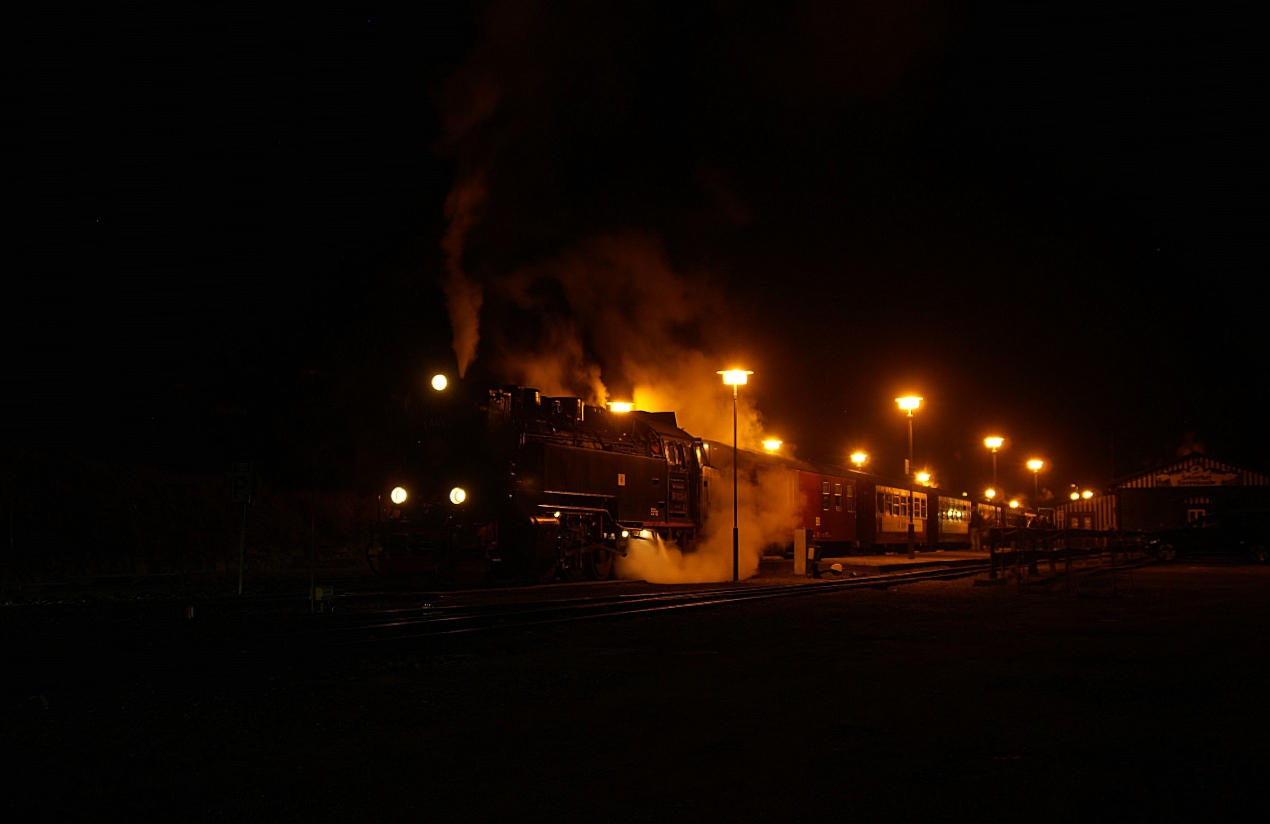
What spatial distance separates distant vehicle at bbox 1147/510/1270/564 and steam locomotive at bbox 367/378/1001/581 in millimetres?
18975

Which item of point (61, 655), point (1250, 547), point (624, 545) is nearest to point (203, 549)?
point (624, 545)

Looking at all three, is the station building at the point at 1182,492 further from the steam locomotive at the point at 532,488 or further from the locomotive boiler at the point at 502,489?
the locomotive boiler at the point at 502,489

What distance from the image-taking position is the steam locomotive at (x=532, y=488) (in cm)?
1955

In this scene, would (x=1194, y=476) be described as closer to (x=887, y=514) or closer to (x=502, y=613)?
(x=887, y=514)

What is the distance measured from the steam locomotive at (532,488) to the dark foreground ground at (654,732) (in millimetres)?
7540

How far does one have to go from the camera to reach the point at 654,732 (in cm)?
713

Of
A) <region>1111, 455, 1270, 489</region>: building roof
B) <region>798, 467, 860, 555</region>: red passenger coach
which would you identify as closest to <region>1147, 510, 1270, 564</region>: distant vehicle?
<region>798, 467, 860, 555</region>: red passenger coach

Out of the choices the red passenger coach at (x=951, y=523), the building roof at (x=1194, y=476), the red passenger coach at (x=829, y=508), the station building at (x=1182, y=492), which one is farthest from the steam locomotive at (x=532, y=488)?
the building roof at (x=1194, y=476)

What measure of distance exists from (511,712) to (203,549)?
25.6 meters

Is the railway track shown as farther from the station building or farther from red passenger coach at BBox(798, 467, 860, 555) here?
the station building

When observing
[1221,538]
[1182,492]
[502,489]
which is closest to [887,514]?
[1221,538]

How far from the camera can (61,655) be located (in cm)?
955

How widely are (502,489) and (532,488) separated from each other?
57cm

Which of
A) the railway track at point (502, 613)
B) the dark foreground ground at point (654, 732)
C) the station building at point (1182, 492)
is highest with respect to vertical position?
the station building at point (1182, 492)
